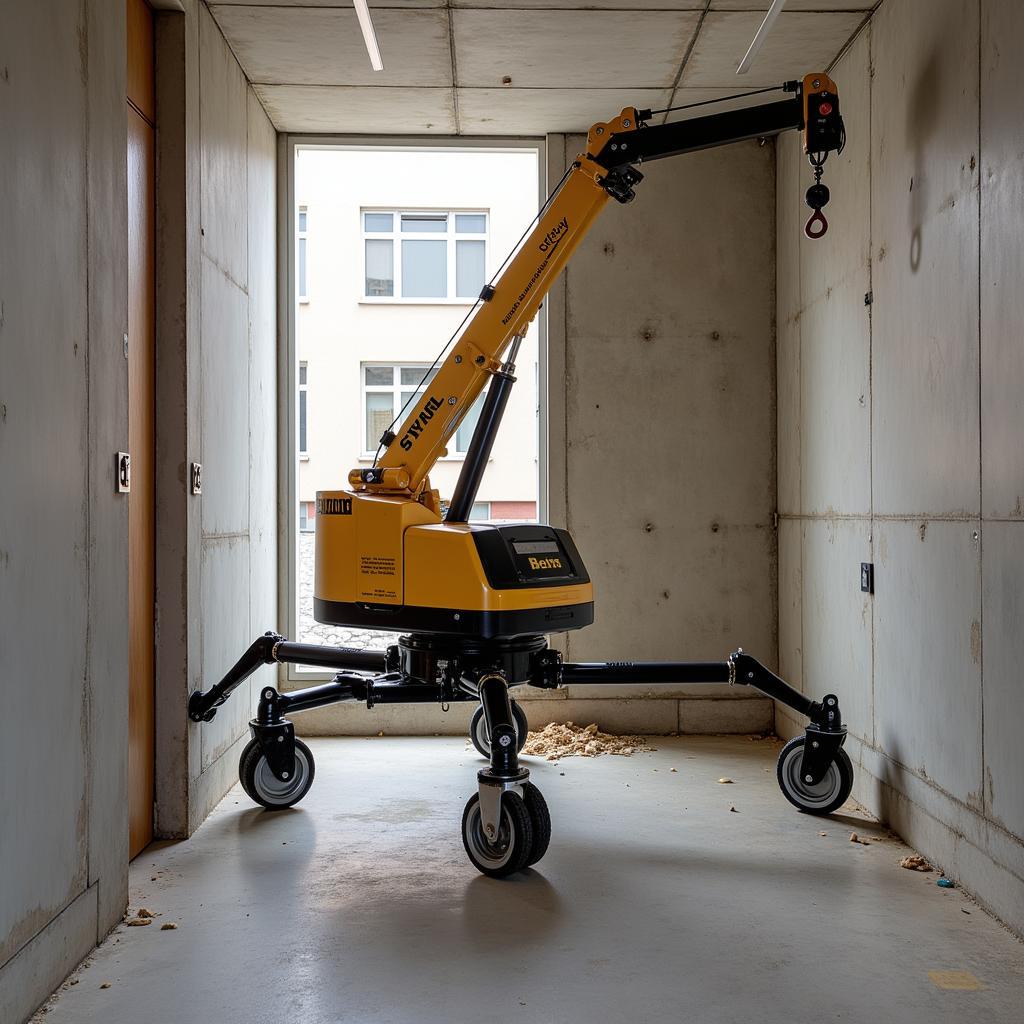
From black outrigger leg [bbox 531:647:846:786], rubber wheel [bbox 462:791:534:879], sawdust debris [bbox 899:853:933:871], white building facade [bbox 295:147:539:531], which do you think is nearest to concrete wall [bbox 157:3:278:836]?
rubber wheel [bbox 462:791:534:879]

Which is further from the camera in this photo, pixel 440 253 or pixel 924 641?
pixel 440 253

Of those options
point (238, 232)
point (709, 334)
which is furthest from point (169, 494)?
point (709, 334)

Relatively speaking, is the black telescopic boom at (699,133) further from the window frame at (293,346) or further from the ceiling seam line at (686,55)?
the window frame at (293,346)

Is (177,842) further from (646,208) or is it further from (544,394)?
(646,208)

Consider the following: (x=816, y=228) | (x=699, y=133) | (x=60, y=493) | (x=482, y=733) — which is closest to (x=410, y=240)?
(x=816, y=228)

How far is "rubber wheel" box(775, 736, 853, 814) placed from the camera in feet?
13.7

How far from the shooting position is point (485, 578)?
12.1ft

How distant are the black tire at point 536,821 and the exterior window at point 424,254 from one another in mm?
13775

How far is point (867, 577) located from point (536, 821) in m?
1.72

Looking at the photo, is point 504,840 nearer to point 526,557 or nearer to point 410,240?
point 526,557

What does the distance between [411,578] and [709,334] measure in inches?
111

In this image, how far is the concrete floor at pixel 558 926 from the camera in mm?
2574

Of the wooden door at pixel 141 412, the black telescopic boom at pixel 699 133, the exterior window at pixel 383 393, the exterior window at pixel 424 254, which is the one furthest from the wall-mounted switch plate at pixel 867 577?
the exterior window at pixel 424 254

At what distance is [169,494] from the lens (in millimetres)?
3945
